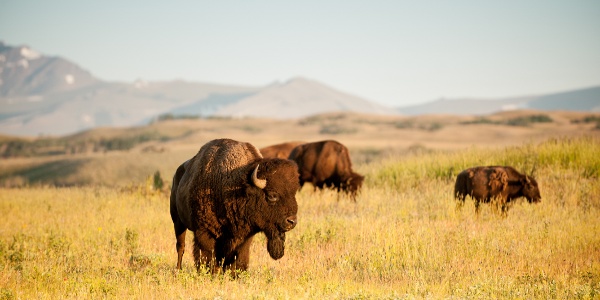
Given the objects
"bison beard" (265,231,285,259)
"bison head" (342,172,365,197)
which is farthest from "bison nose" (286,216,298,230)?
"bison head" (342,172,365,197)

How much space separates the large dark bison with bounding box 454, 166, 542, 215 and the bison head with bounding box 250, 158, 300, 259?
23.2ft

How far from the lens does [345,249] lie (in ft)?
32.8

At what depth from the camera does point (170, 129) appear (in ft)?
282

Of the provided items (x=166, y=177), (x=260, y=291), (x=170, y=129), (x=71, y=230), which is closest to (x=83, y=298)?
(x=260, y=291)

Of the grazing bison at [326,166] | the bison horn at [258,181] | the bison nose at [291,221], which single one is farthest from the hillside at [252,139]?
the bison nose at [291,221]

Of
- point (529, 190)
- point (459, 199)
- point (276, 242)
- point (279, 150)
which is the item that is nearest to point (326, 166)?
point (279, 150)

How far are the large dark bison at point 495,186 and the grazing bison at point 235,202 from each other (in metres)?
7.08

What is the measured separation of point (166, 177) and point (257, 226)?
14791 millimetres

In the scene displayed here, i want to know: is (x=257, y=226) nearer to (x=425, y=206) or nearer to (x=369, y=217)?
(x=369, y=217)

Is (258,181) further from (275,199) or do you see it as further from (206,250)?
(206,250)

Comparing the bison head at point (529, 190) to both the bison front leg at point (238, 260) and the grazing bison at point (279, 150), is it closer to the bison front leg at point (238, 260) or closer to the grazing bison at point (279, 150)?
the grazing bison at point (279, 150)

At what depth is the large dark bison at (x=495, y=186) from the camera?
13.6 metres

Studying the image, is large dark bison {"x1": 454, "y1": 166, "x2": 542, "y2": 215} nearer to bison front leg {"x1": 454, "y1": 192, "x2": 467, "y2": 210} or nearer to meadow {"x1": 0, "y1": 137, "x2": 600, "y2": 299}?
bison front leg {"x1": 454, "y1": 192, "x2": 467, "y2": 210}

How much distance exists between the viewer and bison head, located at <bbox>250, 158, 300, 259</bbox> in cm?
733
